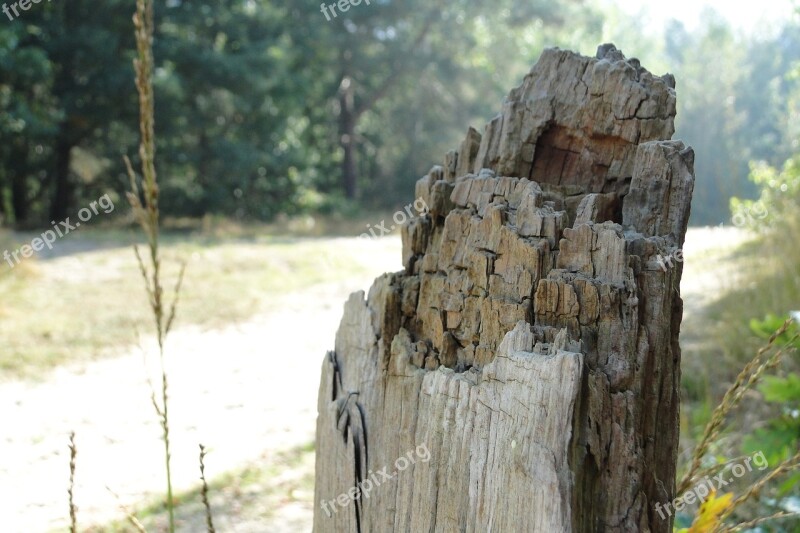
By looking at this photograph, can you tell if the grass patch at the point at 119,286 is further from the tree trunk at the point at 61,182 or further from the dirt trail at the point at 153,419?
the tree trunk at the point at 61,182

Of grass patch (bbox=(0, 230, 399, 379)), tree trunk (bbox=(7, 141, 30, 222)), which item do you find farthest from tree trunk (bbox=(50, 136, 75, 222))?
grass patch (bbox=(0, 230, 399, 379))

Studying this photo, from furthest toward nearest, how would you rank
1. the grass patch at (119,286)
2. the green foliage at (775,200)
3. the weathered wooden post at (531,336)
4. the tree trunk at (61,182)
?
1. the tree trunk at (61,182)
2. the grass patch at (119,286)
3. the green foliage at (775,200)
4. the weathered wooden post at (531,336)

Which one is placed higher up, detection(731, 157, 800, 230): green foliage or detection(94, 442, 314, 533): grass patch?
detection(731, 157, 800, 230): green foliage

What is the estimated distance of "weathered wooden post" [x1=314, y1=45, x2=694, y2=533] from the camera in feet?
5.04

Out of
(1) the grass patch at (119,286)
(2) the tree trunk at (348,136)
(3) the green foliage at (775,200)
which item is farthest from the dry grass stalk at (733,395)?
(2) the tree trunk at (348,136)

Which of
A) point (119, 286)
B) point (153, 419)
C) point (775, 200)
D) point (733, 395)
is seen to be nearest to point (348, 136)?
point (119, 286)

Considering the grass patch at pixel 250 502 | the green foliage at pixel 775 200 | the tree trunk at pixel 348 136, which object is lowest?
the grass patch at pixel 250 502

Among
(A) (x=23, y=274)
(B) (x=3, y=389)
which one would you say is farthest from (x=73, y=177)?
(B) (x=3, y=389)

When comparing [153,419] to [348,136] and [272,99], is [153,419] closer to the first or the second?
[272,99]

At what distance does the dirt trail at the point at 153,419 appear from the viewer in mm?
4199

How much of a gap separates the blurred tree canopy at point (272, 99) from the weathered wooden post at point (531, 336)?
7354mm

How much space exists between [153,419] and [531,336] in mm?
4540

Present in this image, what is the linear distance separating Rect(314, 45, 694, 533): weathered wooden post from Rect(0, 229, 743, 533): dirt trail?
1473 mm

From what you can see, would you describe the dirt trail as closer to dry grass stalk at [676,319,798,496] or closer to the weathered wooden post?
the weathered wooden post
